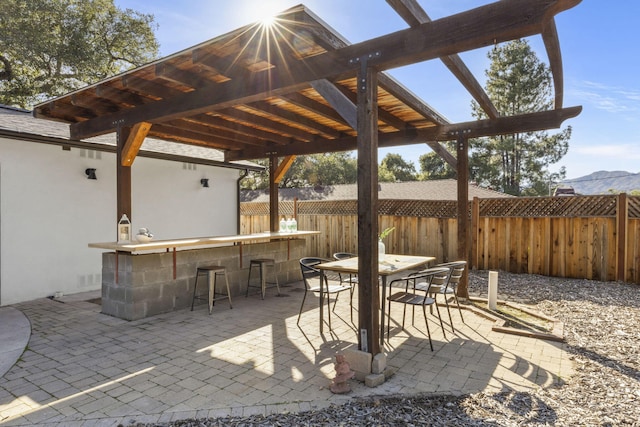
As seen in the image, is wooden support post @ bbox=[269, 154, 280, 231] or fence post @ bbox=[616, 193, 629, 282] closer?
fence post @ bbox=[616, 193, 629, 282]

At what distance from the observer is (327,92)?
316 centimetres

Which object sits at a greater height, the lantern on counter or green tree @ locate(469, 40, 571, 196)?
green tree @ locate(469, 40, 571, 196)

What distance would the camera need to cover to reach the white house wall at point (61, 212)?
536cm

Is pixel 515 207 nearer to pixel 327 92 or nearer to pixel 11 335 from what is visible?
pixel 327 92

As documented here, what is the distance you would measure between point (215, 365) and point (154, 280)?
2.15 m

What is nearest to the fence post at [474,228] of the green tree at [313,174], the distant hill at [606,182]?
the distant hill at [606,182]

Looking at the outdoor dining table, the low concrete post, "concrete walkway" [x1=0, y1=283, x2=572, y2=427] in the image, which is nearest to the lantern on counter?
"concrete walkway" [x1=0, y1=283, x2=572, y2=427]

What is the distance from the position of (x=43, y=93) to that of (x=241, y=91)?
13.8 m

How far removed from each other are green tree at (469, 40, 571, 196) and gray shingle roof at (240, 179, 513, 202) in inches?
273

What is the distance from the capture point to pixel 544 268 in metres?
7.11

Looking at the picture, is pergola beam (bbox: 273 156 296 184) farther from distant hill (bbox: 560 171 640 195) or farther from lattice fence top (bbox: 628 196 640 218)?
distant hill (bbox: 560 171 640 195)

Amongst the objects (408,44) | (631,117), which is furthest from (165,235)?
(631,117)

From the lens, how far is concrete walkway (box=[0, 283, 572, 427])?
2.53m

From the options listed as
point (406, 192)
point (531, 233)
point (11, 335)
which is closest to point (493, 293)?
point (531, 233)
